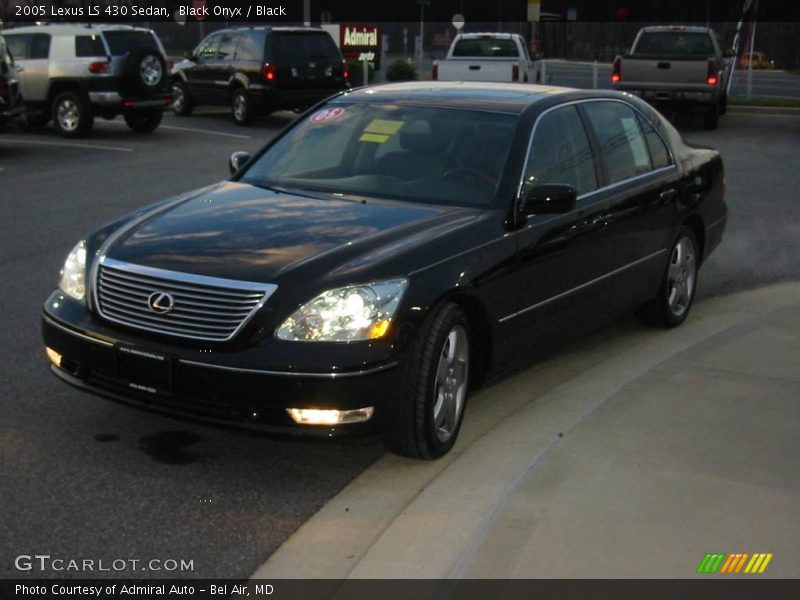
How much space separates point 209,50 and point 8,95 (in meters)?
6.98

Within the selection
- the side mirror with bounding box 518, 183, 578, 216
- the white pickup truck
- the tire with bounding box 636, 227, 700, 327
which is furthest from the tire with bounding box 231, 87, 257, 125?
the side mirror with bounding box 518, 183, 578, 216

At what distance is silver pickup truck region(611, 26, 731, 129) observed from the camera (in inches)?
864

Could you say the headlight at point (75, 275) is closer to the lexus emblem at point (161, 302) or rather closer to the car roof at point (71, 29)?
the lexus emblem at point (161, 302)

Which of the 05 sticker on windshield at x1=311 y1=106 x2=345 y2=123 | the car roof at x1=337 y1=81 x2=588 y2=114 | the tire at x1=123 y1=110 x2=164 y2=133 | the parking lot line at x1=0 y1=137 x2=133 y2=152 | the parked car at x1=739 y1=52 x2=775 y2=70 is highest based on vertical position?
the car roof at x1=337 y1=81 x2=588 y2=114

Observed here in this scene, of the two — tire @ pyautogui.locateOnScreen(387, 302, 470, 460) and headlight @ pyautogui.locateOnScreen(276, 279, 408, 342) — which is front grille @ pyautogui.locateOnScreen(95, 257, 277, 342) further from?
tire @ pyautogui.locateOnScreen(387, 302, 470, 460)

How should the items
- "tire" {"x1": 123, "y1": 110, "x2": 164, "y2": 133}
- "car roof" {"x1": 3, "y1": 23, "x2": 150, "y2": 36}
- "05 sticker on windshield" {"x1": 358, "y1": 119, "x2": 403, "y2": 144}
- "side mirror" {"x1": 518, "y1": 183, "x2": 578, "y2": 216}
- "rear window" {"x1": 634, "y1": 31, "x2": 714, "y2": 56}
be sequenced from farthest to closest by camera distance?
"rear window" {"x1": 634, "y1": 31, "x2": 714, "y2": 56}
"tire" {"x1": 123, "y1": 110, "x2": 164, "y2": 133}
"car roof" {"x1": 3, "y1": 23, "x2": 150, "y2": 36}
"05 sticker on windshield" {"x1": 358, "y1": 119, "x2": 403, "y2": 144}
"side mirror" {"x1": 518, "y1": 183, "x2": 578, "y2": 216}

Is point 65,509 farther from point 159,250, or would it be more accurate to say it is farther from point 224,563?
point 159,250

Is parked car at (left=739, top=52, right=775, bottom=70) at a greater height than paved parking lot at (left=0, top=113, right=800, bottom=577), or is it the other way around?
paved parking lot at (left=0, top=113, right=800, bottom=577)

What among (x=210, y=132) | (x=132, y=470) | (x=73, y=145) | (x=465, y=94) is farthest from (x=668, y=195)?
(x=210, y=132)

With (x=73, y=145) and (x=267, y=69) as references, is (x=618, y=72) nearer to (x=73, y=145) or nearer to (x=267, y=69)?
(x=267, y=69)

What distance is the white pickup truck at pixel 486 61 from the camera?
24.9 meters

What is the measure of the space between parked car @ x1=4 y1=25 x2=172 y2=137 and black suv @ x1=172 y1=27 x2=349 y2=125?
8.63 feet

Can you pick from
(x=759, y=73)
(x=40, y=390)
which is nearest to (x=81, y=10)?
(x=759, y=73)

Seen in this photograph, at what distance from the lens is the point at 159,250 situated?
5.28m
